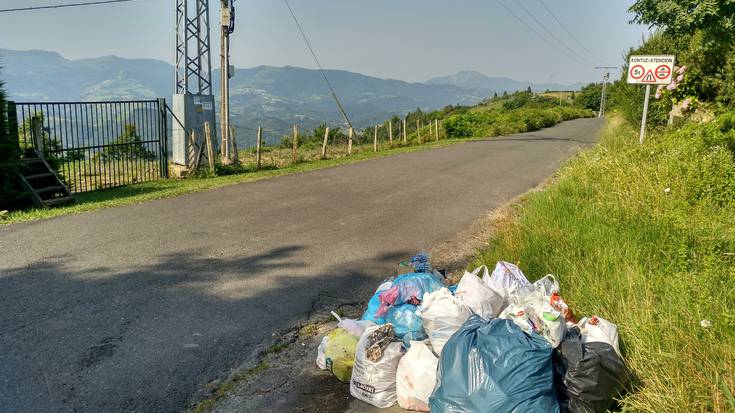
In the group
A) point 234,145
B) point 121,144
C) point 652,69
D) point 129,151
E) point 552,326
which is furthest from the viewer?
point 234,145

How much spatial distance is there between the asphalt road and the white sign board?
11.7ft

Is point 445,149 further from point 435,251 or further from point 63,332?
point 63,332

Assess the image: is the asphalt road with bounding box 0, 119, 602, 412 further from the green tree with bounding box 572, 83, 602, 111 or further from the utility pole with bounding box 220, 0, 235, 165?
the green tree with bounding box 572, 83, 602, 111

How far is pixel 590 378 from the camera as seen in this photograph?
349 cm

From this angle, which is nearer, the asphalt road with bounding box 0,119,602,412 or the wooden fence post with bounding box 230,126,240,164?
the asphalt road with bounding box 0,119,602,412

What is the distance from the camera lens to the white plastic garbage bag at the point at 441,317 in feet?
13.5

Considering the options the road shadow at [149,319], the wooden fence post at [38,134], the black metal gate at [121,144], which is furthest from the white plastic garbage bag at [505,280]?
the black metal gate at [121,144]

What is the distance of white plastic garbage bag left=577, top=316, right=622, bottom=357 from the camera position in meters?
3.86

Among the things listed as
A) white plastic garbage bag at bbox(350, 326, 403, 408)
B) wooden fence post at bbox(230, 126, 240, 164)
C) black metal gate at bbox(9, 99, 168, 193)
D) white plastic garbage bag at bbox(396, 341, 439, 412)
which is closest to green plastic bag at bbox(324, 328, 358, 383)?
white plastic garbage bag at bbox(350, 326, 403, 408)

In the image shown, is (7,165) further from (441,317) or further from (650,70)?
(650,70)

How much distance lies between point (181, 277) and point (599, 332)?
4.56 meters

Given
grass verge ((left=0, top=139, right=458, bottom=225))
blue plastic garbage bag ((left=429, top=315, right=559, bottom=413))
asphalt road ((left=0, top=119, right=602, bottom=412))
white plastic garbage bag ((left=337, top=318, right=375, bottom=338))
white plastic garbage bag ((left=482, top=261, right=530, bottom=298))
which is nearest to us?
blue plastic garbage bag ((left=429, top=315, right=559, bottom=413))

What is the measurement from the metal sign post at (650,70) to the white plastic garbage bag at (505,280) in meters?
7.81

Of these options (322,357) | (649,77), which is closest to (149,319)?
(322,357)
